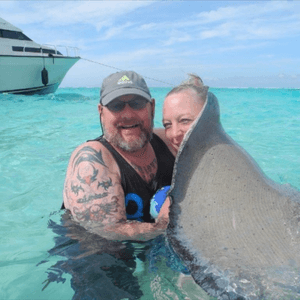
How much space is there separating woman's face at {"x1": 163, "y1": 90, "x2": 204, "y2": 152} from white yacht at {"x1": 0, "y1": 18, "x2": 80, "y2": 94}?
2066cm

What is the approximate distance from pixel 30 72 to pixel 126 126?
74.7 ft

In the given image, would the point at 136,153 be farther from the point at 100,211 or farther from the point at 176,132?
the point at 100,211

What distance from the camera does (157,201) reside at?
104 inches

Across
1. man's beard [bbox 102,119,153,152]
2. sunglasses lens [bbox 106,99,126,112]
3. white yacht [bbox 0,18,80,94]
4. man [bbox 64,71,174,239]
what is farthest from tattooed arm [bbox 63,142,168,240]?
white yacht [bbox 0,18,80,94]

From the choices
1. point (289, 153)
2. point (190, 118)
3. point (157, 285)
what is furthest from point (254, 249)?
point (289, 153)

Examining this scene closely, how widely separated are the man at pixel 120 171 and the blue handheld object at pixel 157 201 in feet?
0.35

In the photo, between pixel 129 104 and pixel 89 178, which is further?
pixel 129 104

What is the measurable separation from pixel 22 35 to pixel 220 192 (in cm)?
2519

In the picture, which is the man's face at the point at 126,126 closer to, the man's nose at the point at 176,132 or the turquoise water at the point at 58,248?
the man's nose at the point at 176,132

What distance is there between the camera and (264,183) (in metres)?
1.87

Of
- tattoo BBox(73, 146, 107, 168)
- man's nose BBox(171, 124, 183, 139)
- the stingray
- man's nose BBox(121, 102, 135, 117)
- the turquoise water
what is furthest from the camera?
man's nose BBox(171, 124, 183, 139)

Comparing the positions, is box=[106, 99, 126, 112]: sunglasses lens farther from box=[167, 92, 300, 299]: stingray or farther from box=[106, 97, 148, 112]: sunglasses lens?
box=[167, 92, 300, 299]: stingray

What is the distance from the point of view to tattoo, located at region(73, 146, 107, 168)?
2.55m

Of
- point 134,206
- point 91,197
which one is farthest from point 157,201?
point 91,197
